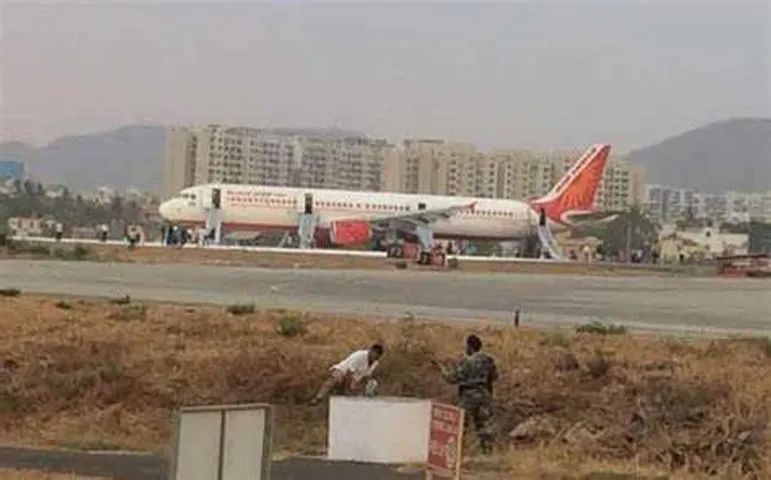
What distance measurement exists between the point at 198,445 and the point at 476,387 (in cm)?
1055

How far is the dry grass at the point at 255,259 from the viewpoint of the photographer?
201ft

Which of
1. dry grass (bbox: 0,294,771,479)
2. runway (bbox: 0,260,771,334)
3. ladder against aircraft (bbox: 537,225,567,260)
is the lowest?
dry grass (bbox: 0,294,771,479)

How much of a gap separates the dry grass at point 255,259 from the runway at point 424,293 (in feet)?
19.5

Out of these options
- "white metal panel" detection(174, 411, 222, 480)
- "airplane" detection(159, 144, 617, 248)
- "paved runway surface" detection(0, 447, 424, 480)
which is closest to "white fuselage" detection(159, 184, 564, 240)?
"airplane" detection(159, 144, 617, 248)

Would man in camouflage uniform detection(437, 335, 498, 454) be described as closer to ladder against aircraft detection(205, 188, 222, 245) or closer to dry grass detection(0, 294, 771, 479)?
dry grass detection(0, 294, 771, 479)

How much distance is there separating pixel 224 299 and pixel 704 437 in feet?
61.3

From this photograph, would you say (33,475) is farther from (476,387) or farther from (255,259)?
(255,259)

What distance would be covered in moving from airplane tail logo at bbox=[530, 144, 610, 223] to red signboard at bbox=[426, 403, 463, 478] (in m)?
104

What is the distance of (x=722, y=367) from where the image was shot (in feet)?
76.1

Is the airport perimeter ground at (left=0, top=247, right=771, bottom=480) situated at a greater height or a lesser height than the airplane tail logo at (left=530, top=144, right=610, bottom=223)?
lesser

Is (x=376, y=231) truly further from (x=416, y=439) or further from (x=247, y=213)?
(x=416, y=439)

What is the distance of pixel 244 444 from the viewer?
22.4ft

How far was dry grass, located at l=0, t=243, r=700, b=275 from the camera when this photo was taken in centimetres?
6138

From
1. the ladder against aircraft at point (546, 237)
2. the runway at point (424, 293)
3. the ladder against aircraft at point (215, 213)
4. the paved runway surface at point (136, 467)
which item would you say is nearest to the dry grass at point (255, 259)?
the runway at point (424, 293)
